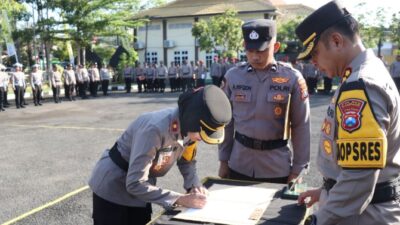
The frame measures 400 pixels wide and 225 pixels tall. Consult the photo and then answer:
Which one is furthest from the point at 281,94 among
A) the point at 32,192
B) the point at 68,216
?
the point at 32,192

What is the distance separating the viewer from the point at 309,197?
2256mm

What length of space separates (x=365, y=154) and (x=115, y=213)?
1.48 m

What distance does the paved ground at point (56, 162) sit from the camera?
471 cm

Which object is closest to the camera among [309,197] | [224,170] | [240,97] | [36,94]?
[309,197]

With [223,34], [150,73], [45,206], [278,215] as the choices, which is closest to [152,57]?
[223,34]

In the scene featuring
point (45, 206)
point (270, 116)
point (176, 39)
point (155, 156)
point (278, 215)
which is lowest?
point (45, 206)

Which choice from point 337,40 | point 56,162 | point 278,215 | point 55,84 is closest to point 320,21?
point 337,40

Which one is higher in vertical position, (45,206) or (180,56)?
(180,56)

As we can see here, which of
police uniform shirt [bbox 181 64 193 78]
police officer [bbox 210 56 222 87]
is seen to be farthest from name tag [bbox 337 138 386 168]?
police uniform shirt [bbox 181 64 193 78]

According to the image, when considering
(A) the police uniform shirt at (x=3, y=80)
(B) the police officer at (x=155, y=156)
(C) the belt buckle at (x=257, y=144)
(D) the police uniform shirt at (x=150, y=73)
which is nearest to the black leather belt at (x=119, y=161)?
(B) the police officer at (x=155, y=156)

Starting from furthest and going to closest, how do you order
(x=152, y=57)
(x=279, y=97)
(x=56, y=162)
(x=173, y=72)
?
(x=152, y=57) < (x=173, y=72) < (x=56, y=162) < (x=279, y=97)

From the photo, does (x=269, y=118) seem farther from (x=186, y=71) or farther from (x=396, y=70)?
(x=186, y=71)

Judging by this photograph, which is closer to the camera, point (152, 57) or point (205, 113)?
point (205, 113)

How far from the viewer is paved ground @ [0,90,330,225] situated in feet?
15.5
